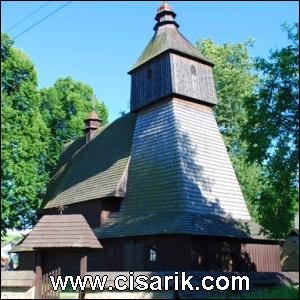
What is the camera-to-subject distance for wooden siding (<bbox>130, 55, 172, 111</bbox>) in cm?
2481

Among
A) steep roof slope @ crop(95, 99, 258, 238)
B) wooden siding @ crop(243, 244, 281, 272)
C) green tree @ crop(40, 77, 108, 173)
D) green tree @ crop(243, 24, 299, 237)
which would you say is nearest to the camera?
green tree @ crop(243, 24, 299, 237)

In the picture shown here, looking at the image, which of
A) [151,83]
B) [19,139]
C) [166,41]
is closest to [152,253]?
[151,83]

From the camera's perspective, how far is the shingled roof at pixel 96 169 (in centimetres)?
2494

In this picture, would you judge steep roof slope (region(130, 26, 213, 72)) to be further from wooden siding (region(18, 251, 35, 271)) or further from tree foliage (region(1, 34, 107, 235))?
wooden siding (region(18, 251, 35, 271))

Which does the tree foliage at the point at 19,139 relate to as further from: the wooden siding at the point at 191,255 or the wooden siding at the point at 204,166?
the wooden siding at the point at 204,166

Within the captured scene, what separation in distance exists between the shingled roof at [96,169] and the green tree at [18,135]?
2053 millimetres

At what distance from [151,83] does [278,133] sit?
40.2 feet

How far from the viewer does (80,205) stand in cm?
2628

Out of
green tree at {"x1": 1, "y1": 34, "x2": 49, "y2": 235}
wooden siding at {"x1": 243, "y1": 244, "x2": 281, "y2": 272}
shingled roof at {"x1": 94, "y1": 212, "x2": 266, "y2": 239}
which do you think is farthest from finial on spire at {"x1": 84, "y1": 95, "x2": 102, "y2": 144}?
wooden siding at {"x1": 243, "y1": 244, "x2": 281, "y2": 272}

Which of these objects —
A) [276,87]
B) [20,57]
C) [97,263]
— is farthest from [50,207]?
[276,87]

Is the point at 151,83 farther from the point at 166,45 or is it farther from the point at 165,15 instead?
the point at 165,15

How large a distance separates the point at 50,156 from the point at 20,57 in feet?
→ 31.6

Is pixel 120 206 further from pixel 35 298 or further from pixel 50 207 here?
pixel 35 298

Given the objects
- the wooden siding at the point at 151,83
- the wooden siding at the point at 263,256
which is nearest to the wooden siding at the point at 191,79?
the wooden siding at the point at 151,83
